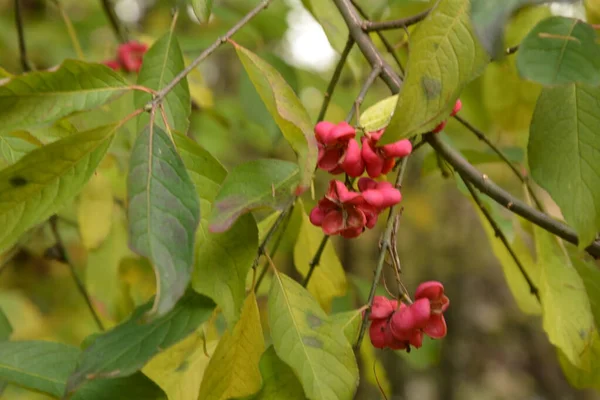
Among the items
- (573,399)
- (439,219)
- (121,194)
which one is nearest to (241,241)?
(121,194)

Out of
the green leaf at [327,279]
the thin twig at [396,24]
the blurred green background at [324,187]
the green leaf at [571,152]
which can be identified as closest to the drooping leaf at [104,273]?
the blurred green background at [324,187]

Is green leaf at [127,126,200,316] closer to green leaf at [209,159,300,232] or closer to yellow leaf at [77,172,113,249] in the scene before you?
green leaf at [209,159,300,232]

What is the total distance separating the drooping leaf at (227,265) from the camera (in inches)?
20.4

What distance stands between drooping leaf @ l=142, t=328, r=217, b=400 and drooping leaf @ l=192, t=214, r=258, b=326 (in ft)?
0.49

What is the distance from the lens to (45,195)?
1.69 ft

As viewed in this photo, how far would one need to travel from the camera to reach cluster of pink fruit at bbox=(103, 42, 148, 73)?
1.29 metres

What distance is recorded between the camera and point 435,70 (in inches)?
20.2

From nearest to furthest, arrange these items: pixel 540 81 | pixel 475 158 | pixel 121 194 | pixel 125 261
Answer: pixel 540 81, pixel 475 158, pixel 125 261, pixel 121 194

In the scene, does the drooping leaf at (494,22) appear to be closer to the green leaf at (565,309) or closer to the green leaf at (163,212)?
the green leaf at (163,212)

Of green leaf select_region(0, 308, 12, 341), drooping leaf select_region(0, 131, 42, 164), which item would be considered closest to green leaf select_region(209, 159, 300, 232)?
drooping leaf select_region(0, 131, 42, 164)

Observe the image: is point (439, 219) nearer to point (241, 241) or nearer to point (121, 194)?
point (121, 194)

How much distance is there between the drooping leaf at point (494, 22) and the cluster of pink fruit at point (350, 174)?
0.46 ft

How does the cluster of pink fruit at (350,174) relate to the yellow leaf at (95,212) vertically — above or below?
above

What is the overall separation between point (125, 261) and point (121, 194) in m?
0.32
